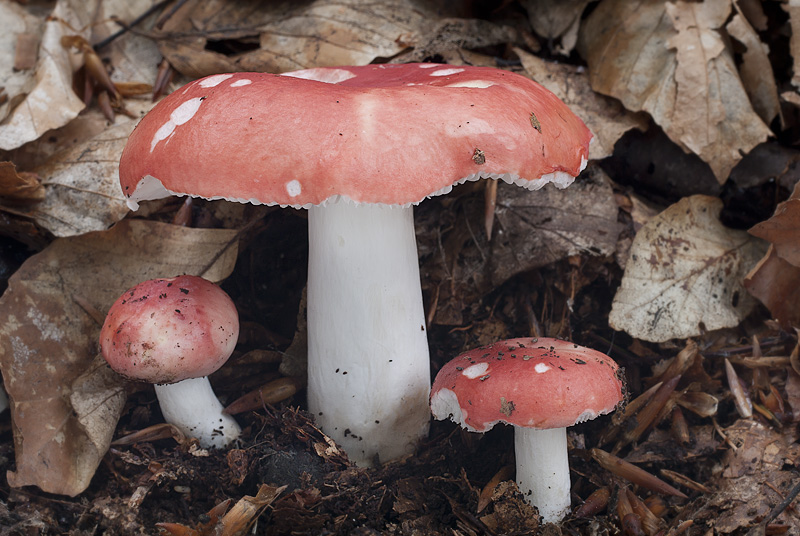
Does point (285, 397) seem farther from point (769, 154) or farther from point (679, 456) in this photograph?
point (769, 154)

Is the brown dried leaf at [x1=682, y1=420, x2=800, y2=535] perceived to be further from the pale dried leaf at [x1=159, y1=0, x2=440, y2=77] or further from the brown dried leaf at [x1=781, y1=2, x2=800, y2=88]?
the pale dried leaf at [x1=159, y1=0, x2=440, y2=77]

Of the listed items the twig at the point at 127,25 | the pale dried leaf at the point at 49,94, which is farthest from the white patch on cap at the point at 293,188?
the twig at the point at 127,25

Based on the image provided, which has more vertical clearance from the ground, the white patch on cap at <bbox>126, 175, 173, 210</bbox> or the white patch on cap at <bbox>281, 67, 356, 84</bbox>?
the white patch on cap at <bbox>281, 67, 356, 84</bbox>

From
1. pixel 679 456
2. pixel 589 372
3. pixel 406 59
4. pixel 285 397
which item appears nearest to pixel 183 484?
pixel 285 397

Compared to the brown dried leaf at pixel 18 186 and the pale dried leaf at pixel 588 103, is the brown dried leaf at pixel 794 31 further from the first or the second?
the brown dried leaf at pixel 18 186

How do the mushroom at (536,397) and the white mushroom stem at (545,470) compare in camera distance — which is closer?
the mushroom at (536,397)

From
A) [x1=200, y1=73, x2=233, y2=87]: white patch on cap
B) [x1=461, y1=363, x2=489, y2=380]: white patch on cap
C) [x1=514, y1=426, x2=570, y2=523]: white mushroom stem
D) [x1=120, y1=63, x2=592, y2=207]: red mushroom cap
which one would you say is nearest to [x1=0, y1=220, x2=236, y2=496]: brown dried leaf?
[x1=120, y1=63, x2=592, y2=207]: red mushroom cap

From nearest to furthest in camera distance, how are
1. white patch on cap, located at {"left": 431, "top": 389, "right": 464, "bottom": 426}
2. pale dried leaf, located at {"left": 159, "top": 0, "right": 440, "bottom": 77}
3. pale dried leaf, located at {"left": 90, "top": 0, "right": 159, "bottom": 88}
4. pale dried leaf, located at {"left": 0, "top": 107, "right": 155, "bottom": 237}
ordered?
white patch on cap, located at {"left": 431, "top": 389, "right": 464, "bottom": 426} < pale dried leaf, located at {"left": 0, "top": 107, "right": 155, "bottom": 237} < pale dried leaf, located at {"left": 159, "top": 0, "right": 440, "bottom": 77} < pale dried leaf, located at {"left": 90, "top": 0, "right": 159, "bottom": 88}
